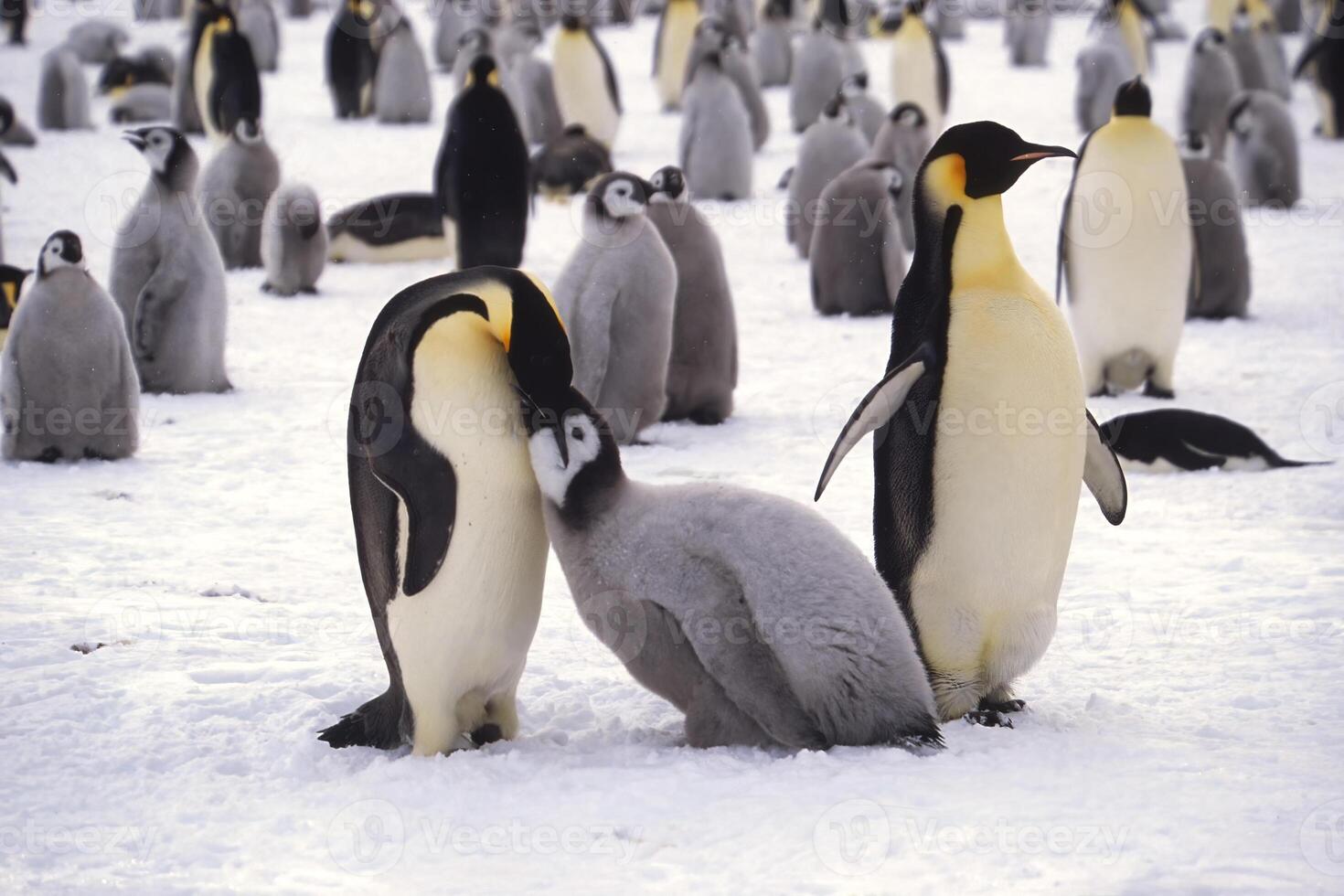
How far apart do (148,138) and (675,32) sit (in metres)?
9.35

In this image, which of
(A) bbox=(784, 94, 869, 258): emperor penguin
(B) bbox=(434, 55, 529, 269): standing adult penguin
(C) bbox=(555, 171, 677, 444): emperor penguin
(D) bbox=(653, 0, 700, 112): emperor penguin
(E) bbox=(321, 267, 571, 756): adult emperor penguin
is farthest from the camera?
(D) bbox=(653, 0, 700, 112): emperor penguin

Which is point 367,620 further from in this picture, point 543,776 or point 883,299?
point 883,299

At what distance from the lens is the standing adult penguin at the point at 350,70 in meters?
13.4

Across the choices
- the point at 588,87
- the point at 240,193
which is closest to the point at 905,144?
the point at 240,193

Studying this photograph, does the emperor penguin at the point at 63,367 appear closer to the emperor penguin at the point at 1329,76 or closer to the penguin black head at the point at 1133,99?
the penguin black head at the point at 1133,99

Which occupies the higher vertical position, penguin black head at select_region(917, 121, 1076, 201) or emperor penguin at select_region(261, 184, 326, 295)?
penguin black head at select_region(917, 121, 1076, 201)

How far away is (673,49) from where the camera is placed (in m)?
15.0

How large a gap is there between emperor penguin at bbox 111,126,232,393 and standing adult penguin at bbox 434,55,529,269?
241 cm

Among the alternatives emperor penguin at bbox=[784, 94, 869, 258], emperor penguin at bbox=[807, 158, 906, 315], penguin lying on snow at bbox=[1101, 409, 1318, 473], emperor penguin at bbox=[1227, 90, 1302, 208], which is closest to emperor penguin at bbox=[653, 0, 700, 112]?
emperor penguin at bbox=[784, 94, 869, 258]

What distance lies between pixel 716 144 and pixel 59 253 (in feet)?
20.2

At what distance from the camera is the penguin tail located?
2977mm

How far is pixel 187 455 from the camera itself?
5.34 metres

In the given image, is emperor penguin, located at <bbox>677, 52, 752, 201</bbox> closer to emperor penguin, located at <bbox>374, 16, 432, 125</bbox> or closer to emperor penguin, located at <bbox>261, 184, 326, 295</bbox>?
emperor penguin, located at <bbox>374, 16, 432, 125</bbox>

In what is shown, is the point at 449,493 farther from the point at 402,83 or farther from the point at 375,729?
the point at 402,83
